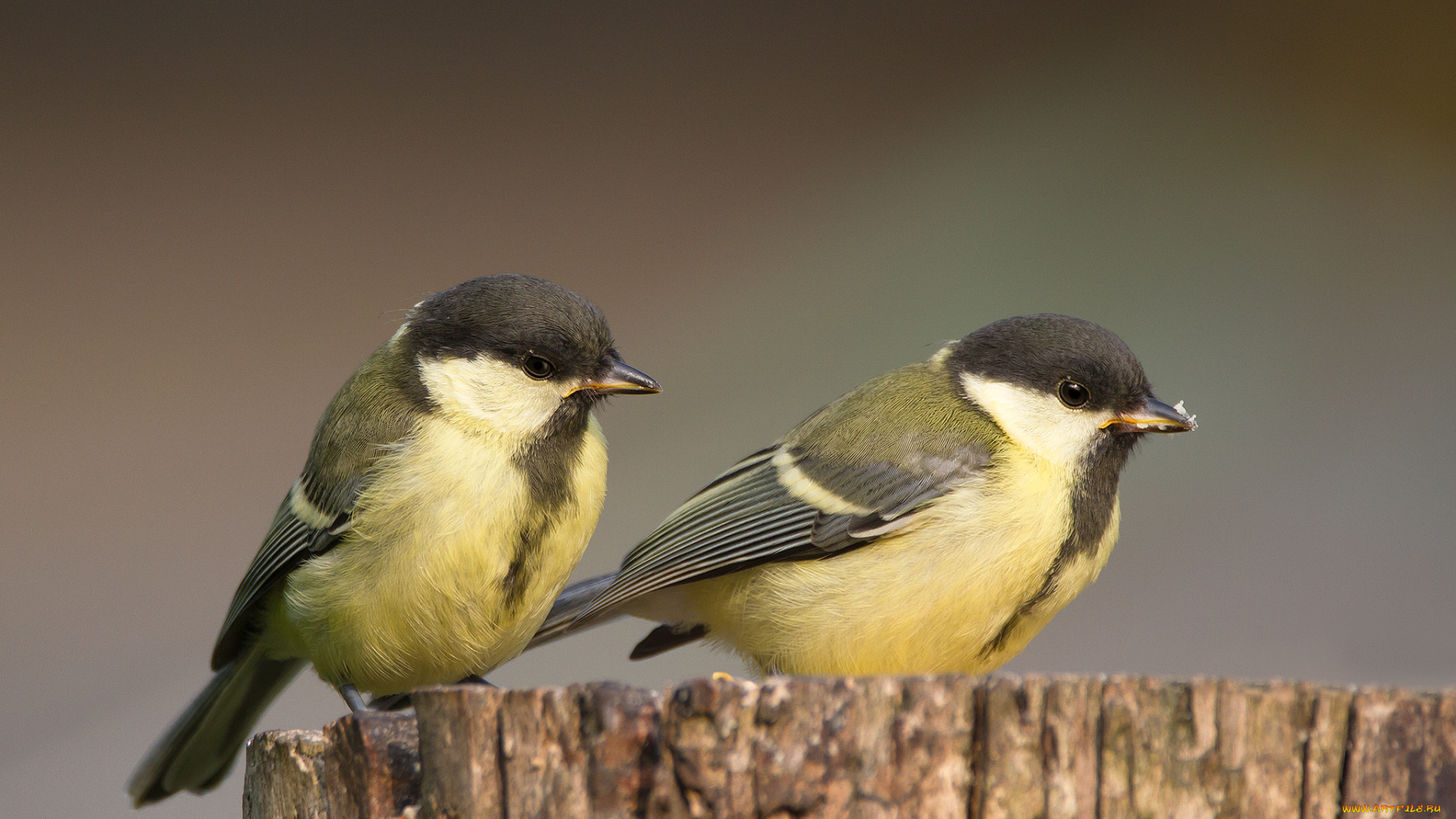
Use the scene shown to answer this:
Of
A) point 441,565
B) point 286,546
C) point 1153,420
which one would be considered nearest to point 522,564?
point 441,565

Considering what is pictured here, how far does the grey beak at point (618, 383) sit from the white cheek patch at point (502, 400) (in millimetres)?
67

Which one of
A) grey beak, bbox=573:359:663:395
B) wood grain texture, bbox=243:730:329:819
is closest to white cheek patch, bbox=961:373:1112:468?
grey beak, bbox=573:359:663:395

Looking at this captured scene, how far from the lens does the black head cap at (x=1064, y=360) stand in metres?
2.25

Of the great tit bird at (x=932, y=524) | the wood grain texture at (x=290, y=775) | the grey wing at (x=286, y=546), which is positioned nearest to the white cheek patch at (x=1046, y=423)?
the great tit bird at (x=932, y=524)

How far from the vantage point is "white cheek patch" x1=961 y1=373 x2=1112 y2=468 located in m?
2.26

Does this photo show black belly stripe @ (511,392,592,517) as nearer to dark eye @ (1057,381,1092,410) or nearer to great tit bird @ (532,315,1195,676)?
great tit bird @ (532,315,1195,676)

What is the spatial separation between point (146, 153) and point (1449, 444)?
174 inches

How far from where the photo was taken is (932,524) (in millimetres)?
2188

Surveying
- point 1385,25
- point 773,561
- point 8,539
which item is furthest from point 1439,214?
point 8,539

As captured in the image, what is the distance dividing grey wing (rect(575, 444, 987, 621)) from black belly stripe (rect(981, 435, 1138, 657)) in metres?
0.20

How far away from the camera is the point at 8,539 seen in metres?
3.54

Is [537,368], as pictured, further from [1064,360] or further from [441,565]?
[1064,360]

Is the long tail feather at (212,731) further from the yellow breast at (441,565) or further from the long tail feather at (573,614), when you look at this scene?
the long tail feather at (573,614)

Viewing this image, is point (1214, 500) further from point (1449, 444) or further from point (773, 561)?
point (773, 561)
